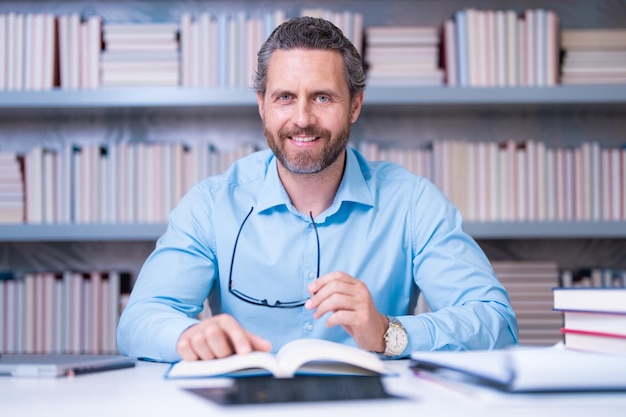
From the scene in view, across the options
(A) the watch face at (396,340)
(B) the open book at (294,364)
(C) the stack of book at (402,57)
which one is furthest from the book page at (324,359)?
(C) the stack of book at (402,57)

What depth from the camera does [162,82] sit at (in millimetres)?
2498

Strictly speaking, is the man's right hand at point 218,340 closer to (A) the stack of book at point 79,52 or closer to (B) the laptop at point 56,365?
(B) the laptop at point 56,365

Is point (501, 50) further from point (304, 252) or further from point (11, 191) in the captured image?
point (11, 191)

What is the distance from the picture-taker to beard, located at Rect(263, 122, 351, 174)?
173cm

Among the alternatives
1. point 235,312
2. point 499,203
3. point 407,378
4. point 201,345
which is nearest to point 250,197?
point 235,312

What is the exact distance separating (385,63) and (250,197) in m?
0.94

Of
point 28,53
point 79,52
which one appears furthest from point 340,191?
point 28,53

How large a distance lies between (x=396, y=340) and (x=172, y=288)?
0.51 metres

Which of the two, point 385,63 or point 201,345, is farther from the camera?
point 385,63

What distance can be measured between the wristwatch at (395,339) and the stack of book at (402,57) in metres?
1.33

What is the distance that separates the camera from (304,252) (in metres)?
1.71

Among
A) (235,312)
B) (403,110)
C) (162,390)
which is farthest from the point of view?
(403,110)

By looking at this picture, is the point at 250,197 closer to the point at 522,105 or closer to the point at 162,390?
the point at 162,390

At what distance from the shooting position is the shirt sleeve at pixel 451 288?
138 cm
